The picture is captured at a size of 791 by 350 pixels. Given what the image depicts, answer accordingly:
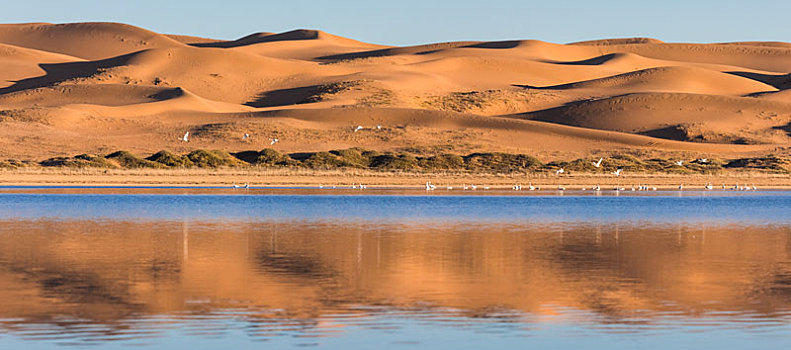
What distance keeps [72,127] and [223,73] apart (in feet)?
162

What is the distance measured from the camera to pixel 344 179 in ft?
228

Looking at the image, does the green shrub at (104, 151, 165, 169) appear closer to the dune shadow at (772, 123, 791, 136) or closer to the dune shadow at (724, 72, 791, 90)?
the dune shadow at (772, 123, 791, 136)

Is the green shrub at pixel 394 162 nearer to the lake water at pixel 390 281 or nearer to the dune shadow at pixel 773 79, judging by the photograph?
the lake water at pixel 390 281

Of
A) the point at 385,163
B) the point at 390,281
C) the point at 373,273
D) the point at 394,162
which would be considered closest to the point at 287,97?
the point at 385,163

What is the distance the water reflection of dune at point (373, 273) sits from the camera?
612 inches

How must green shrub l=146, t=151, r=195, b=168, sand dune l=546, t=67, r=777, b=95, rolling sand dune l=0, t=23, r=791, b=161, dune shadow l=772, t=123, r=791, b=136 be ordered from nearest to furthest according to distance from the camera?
green shrub l=146, t=151, r=195, b=168
rolling sand dune l=0, t=23, r=791, b=161
dune shadow l=772, t=123, r=791, b=136
sand dune l=546, t=67, r=777, b=95

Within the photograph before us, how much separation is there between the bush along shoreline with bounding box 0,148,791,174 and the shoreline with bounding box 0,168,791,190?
3.40m

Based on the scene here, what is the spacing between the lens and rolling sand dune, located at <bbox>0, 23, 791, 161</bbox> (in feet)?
344

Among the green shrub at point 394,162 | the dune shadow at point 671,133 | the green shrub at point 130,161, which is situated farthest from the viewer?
the dune shadow at point 671,133

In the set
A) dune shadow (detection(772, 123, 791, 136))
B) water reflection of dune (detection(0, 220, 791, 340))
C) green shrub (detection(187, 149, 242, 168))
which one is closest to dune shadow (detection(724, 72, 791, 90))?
dune shadow (detection(772, 123, 791, 136))

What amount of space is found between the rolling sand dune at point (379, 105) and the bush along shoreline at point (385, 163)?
10423mm

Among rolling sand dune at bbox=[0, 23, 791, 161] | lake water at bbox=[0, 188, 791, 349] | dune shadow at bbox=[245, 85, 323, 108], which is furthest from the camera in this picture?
dune shadow at bbox=[245, 85, 323, 108]

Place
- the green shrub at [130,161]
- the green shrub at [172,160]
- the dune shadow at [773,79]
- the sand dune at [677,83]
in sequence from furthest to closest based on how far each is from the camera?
the dune shadow at [773,79] → the sand dune at [677,83] → the green shrub at [172,160] → the green shrub at [130,161]

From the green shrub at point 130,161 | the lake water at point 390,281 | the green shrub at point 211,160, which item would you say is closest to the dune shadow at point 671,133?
the green shrub at point 211,160
